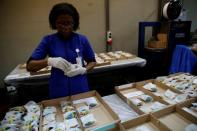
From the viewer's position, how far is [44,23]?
2.73 m

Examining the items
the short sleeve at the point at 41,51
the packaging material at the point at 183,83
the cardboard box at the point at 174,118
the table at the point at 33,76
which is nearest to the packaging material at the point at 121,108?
the cardboard box at the point at 174,118

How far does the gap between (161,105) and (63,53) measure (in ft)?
2.72

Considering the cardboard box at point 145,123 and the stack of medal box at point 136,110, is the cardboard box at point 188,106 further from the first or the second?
the cardboard box at point 145,123

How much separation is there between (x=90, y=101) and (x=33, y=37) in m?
2.12

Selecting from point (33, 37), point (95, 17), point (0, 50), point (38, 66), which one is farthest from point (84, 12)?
point (38, 66)

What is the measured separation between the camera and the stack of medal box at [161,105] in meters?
0.90

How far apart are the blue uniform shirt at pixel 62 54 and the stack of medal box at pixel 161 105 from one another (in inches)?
15.6

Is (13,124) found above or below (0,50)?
below

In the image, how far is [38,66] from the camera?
1.10 m

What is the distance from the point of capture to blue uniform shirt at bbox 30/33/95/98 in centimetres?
116

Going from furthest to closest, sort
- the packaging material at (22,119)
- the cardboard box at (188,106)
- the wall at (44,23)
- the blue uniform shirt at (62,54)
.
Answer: the wall at (44,23) → the blue uniform shirt at (62,54) → the cardboard box at (188,106) → the packaging material at (22,119)

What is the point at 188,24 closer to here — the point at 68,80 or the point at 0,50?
the point at 68,80

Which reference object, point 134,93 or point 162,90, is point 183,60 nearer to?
point 162,90

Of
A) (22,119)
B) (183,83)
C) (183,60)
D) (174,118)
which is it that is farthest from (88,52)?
(183,60)
